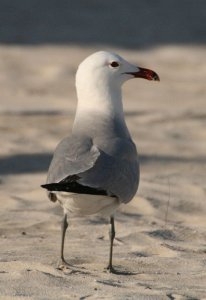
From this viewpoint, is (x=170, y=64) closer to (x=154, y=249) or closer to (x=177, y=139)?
(x=177, y=139)

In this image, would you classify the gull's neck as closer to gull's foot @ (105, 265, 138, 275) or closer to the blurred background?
gull's foot @ (105, 265, 138, 275)

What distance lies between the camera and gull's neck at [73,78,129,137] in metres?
6.34

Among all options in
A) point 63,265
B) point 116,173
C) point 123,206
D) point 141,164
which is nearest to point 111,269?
point 63,265

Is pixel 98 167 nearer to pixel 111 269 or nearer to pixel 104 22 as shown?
pixel 111 269

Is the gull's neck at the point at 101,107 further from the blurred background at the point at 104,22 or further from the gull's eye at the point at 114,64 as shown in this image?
the blurred background at the point at 104,22

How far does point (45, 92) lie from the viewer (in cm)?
1306

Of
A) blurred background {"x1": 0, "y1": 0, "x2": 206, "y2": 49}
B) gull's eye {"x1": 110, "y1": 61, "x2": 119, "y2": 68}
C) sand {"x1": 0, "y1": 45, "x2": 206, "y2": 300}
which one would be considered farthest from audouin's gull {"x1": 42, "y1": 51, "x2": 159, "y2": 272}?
blurred background {"x1": 0, "y1": 0, "x2": 206, "y2": 49}

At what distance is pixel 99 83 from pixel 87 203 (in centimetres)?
88

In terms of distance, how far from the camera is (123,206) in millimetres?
7965

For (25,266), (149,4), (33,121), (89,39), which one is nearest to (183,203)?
(25,266)

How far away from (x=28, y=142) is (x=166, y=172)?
1.54m

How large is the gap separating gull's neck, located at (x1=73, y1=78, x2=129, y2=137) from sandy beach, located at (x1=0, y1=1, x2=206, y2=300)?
0.75m

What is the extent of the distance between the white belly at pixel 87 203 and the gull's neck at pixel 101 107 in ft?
1.55

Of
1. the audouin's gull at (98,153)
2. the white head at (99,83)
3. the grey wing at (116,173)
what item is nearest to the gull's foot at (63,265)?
the audouin's gull at (98,153)
